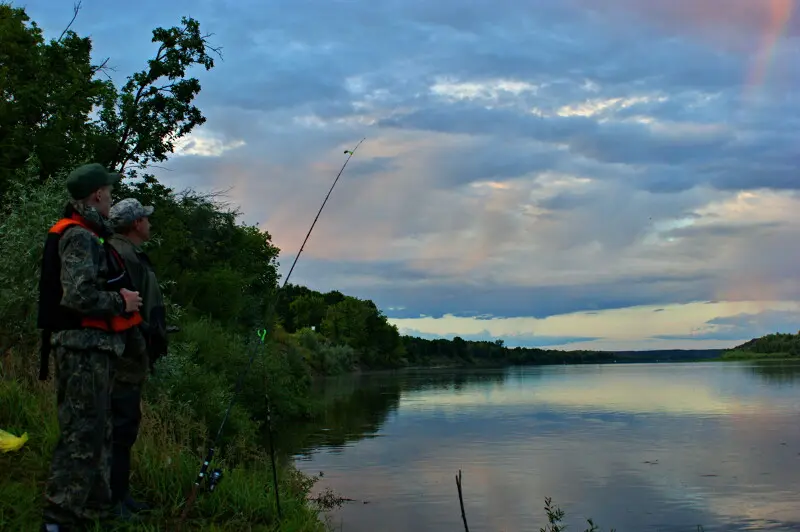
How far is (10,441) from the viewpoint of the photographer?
608cm

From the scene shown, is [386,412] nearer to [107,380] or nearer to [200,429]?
[200,429]

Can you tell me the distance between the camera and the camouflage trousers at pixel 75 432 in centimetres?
461

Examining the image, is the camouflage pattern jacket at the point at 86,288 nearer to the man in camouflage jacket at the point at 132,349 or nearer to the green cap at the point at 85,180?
the green cap at the point at 85,180

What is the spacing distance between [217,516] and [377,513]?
8124 millimetres

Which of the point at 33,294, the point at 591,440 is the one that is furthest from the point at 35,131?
the point at 591,440

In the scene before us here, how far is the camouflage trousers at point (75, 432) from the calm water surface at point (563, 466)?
8.21 meters

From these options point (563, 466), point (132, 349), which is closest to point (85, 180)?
point (132, 349)

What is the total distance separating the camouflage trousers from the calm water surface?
821cm

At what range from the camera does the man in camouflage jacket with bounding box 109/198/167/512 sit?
516 centimetres

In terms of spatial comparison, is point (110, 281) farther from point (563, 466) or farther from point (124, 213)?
point (563, 466)

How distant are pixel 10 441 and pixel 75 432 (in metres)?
1.92

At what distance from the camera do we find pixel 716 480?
17594 mm

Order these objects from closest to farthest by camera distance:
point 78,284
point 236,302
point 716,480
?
point 78,284 → point 716,480 → point 236,302

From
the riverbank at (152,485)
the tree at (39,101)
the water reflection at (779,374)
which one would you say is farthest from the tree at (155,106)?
the water reflection at (779,374)
